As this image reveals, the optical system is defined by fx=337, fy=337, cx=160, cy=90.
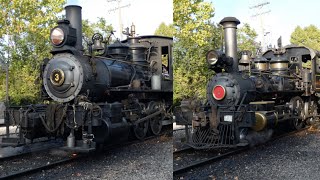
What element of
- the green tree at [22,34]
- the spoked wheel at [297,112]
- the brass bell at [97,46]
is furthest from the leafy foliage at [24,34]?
the spoked wheel at [297,112]

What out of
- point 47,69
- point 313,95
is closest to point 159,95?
point 47,69

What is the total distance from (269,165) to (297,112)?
14.7ft

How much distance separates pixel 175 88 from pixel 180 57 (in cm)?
30

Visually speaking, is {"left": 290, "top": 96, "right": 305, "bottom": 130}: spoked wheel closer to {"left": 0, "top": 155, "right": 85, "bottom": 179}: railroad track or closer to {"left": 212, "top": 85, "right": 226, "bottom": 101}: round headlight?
{"left": 212, "top": 85, "right": 226, "bottom": 101}: round headlight

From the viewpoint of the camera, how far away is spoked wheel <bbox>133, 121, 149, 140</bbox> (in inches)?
262

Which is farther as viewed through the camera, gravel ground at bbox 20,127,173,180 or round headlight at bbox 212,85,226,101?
round headlight at bbox 212,85,226,101

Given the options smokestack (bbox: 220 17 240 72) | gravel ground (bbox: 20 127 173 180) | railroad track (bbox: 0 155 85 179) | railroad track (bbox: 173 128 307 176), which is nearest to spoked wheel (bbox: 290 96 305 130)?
smokestack (bbox: 220 17 240 72)

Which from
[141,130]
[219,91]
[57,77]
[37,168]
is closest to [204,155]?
[219,91]

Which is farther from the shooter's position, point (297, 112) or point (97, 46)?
point (297, 112)

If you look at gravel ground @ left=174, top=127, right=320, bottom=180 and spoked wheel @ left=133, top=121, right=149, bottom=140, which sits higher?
spoked wheel @ left=133, top=121, right=149, bottom=140

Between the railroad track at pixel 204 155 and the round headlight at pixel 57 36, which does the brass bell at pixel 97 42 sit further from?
the railroad track at pixel 204 155

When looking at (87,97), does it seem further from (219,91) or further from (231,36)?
(231,36)

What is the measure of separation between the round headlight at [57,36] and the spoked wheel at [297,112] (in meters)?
5.50

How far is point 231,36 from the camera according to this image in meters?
5.41
